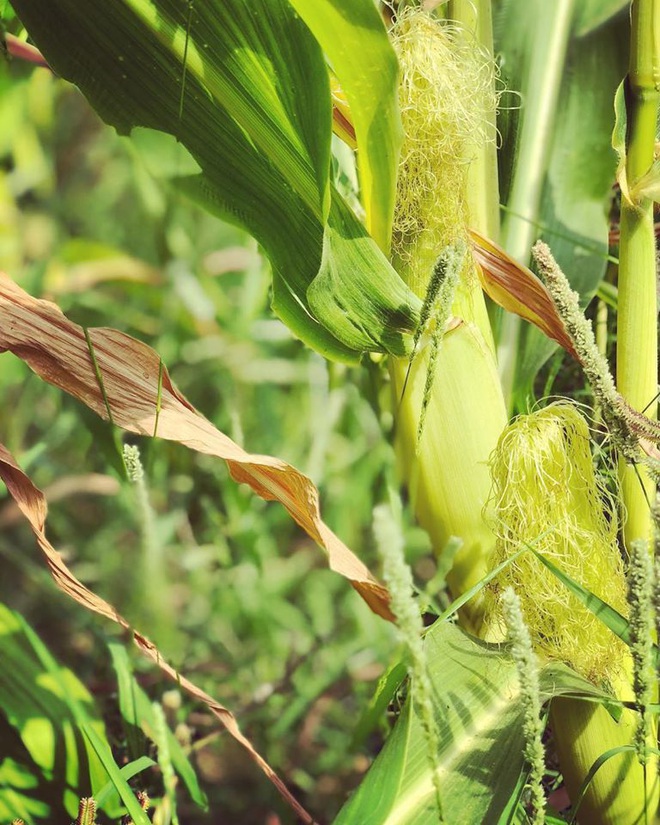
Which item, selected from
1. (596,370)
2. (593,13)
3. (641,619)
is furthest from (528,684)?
(593,13)

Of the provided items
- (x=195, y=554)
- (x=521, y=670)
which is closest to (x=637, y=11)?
(x=521, y=670)

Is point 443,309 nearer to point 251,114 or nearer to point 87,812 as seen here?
point 251,114

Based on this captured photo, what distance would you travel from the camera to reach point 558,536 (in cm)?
50

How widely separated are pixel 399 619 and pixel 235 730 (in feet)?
0.70

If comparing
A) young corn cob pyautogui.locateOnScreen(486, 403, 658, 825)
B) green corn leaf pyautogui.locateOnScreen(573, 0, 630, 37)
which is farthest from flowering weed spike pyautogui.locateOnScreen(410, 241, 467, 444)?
green corn leaf pyautogui.locateOnScreen(573, 0, 630, 37)

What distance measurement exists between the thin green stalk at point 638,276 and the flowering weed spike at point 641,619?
136 mm

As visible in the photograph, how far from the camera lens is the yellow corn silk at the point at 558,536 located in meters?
0.48

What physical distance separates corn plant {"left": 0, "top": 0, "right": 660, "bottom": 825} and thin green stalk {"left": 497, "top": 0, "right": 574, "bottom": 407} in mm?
46

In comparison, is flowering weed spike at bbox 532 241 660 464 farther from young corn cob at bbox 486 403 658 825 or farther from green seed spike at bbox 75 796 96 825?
green seed spike at bbox 75 796 96 825

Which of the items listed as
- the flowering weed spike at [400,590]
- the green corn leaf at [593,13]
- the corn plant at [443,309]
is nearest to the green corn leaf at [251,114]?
the corn plant at [443,309]

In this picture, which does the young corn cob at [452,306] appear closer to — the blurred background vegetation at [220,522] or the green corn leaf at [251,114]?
the green corn leaf at [251,114]

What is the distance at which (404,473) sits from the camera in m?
0.54

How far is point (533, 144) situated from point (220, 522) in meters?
0.42

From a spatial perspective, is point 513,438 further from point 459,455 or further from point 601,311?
point 601,311
